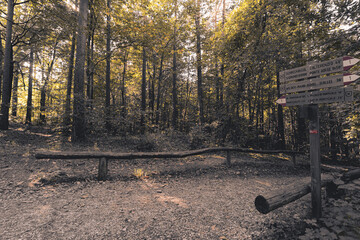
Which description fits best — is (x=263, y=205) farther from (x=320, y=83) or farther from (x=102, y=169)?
(x=102, y=169)

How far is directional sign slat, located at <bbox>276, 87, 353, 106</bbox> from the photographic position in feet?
7.55

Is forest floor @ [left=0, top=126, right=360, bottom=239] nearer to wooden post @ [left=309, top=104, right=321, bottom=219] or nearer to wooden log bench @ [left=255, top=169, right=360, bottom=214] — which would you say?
wooden log bench @ [left=255, top=169, right=360, bottom=214]

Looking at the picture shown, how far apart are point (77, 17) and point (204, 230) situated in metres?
10.3

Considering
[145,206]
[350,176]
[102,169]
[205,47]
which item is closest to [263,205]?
[145,206]

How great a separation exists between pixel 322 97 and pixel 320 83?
239mm

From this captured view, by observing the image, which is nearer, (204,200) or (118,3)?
(204,200)

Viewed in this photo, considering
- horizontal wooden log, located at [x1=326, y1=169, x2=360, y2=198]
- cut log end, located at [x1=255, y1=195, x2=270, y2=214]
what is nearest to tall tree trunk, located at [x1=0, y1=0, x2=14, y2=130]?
cut log end, located at [x1=255, y1=195, x2=270, y2=214]

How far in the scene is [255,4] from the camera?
7.69 m

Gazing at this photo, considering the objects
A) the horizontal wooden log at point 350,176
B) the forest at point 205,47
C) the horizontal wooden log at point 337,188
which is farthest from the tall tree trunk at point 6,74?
the horizontal wooden log at point 350,176

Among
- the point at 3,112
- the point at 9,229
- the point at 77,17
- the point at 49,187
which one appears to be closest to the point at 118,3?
the point at 77,17

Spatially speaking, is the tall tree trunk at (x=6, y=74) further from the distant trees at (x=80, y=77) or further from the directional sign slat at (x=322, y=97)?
the directional sign slat at (x=322, y=97)

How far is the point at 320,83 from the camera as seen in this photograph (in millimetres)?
2582

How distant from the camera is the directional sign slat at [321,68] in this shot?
2312 mm

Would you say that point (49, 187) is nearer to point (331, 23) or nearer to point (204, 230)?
point (204, 230)
